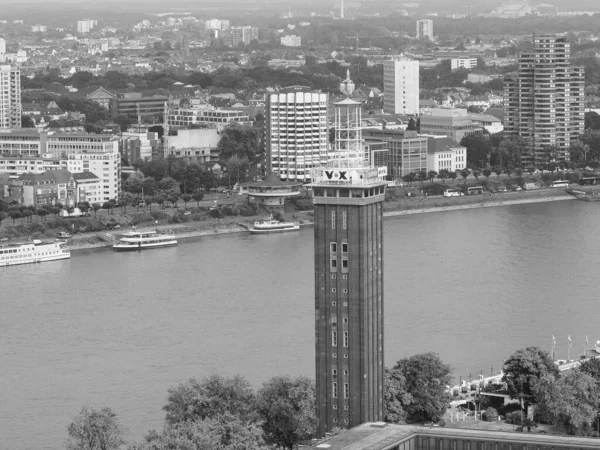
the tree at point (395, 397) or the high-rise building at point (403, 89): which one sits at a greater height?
the high-rise building at point (403, 89)

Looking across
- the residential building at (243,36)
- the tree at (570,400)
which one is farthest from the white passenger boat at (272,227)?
the residential building at (243,36)

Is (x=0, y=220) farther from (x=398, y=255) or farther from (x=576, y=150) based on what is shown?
(x=576, y=150)

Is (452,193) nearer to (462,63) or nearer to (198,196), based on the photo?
(198,196)

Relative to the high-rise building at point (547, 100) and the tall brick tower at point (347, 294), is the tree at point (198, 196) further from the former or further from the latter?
the tall brick tower at point (347, 294)

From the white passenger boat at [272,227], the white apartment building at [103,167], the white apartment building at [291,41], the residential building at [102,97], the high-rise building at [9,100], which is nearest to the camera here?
the white passenger boat at [272,227]

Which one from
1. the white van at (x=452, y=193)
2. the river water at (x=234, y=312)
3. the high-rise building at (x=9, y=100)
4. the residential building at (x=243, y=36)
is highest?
the residential building at (x=243, y=36)

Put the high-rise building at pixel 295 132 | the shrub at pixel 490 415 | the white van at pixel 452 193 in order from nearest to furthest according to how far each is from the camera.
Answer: the shrub at pixel 490 415
the white van at pixel 452 193
the high-rise building at pixel 295 132
